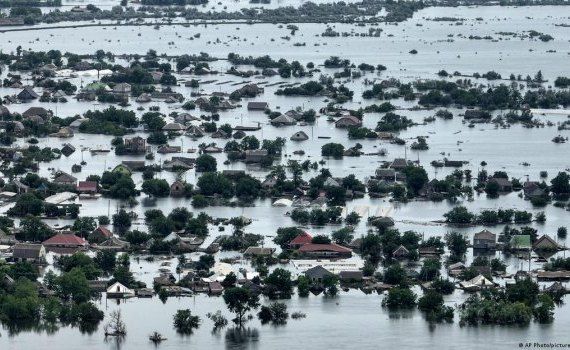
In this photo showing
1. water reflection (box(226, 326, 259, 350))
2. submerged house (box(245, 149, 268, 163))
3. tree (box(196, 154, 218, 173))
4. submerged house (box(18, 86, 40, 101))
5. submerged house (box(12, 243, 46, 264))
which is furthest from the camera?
submerged house (box(18, 86, 40, 101))

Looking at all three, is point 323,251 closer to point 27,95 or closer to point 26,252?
point 26,252

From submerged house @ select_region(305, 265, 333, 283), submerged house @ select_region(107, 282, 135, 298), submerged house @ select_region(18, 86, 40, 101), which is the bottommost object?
submerged house @ select_region(18, 86, 40, 101)

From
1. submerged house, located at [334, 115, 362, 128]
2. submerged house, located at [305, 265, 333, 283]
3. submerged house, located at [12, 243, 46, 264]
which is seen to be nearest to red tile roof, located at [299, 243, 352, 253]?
submerged house, located at [305, 265, 333, 283]

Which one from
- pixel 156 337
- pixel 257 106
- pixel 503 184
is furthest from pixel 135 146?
pixel 156 337

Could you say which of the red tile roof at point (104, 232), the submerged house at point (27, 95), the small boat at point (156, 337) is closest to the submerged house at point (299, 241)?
the red tile roof at point (104, 232)

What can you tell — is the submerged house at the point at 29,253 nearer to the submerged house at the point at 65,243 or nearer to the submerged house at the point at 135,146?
the submerged house at the point at 65,243

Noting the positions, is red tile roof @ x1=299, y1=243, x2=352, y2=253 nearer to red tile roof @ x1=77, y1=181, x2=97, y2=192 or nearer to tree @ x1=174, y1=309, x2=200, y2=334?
tree @ x1=174, y1=309, x2=200, y2=334

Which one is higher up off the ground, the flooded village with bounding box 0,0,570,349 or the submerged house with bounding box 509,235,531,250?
the submerged house with bounding box 509,235,531,250
